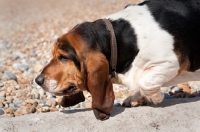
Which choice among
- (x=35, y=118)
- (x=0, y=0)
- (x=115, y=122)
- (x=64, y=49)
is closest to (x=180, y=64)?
(x=115, y=122)

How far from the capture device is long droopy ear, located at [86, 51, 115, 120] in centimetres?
358

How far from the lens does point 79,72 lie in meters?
3.69

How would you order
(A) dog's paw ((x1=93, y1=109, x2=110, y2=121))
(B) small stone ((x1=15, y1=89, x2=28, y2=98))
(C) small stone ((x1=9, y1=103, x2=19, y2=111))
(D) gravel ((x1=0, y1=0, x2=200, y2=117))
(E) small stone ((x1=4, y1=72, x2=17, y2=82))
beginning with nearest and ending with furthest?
(A) dog's paw ((x1=93, y1=109, x2=110, y2=121))
(C) small stone ((x1=9, y1=103, x2=19, y2=111))
(D) gravel ((x1=0, y1=0, x2=200, y2=117))
(B) small stone ((x1=15, y1=89, x2=28, y2=98))
(E) small stone ((x1=4, y1=72, x2=17, y2=82))

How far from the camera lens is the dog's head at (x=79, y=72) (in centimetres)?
361

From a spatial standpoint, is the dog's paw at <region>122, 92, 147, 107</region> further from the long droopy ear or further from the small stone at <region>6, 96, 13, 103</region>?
the small stone at <region>6, 96, 13, 103</region>

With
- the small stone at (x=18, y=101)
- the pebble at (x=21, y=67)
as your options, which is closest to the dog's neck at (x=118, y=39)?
the small stone at (x=18, y=101)

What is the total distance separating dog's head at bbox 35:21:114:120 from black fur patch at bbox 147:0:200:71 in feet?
2.45

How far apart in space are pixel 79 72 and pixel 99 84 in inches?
8.8

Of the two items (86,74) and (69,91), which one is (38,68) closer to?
(69,91)

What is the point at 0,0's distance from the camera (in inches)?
639

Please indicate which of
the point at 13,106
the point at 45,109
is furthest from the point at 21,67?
the point at 45,109

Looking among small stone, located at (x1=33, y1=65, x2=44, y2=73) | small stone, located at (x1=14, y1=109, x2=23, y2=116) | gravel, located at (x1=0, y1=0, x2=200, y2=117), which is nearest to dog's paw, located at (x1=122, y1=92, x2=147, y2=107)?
gravel, located at (x1=0, y1=0, x2=200, y2=117)

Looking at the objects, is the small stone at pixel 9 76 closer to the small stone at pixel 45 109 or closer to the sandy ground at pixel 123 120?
the small stone at pixel 45 109

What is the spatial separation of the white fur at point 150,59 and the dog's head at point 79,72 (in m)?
0.34
